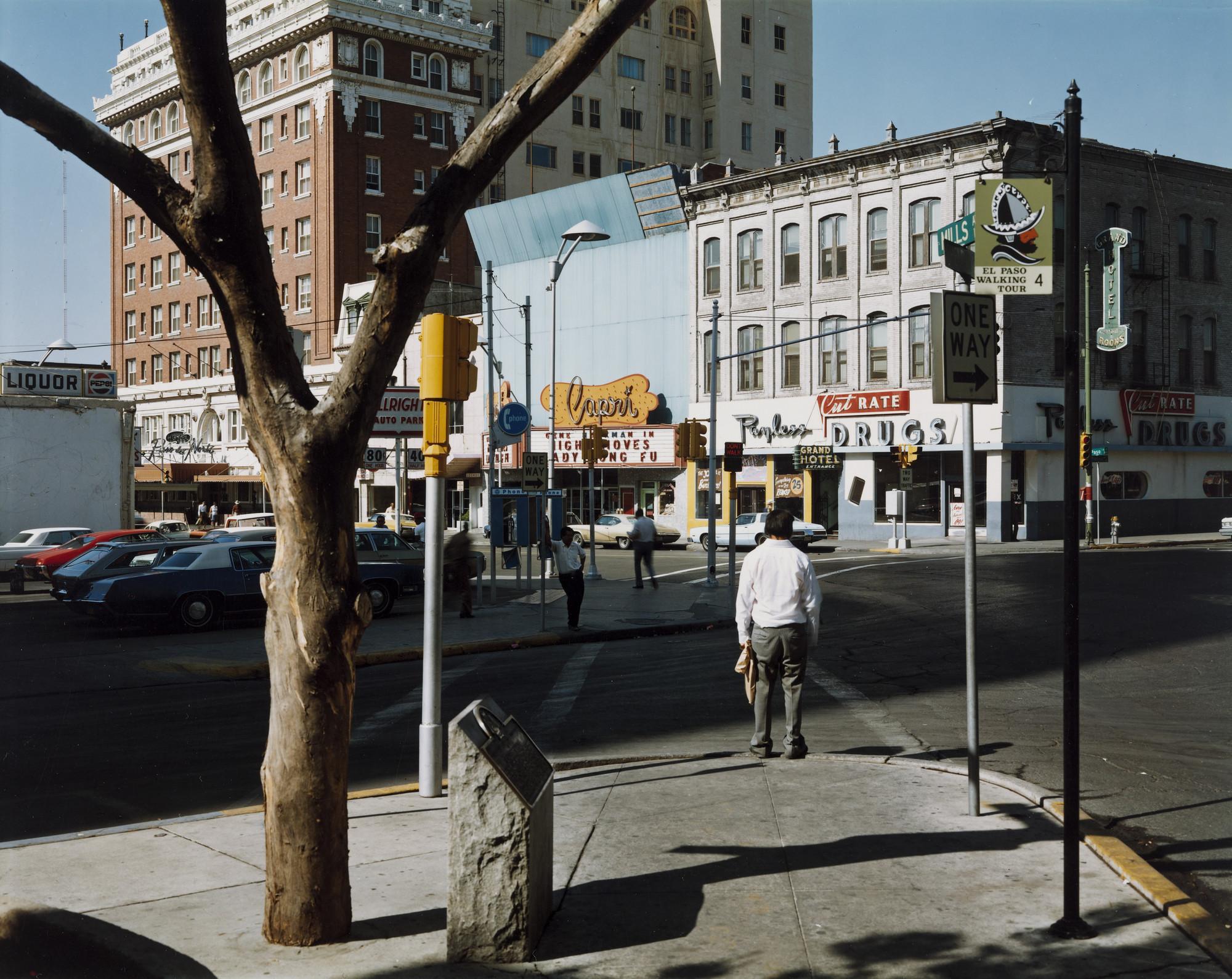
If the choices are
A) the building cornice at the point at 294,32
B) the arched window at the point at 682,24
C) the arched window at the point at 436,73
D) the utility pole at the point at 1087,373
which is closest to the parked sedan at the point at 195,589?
the utility pole at the point at 1087,373

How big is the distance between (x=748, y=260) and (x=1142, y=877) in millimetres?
46245

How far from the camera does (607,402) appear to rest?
178ft

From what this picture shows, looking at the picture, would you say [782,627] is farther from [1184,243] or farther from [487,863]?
[1184,243]

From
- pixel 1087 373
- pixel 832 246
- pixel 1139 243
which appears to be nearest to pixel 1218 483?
pixel 1139 243

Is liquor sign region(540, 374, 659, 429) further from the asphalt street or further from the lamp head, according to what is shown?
the asphalt street

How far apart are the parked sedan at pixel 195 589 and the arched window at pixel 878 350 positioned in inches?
1132

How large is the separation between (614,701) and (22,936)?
752 centimetres

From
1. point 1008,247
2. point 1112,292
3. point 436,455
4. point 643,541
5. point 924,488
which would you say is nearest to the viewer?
point 1008,247

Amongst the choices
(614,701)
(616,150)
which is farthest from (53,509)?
(616,150)

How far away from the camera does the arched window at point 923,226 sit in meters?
45.2

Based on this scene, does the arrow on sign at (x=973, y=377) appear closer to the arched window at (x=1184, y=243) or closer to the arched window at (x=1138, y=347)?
the arched window at (x=1138, y=347)

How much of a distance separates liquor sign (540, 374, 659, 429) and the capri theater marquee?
2.37 metres

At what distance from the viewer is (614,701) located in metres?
12.8

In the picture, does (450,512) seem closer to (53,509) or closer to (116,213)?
(53,509)
